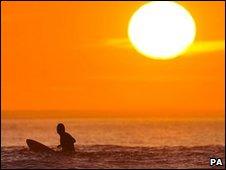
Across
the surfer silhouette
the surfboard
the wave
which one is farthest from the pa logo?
the surfboard

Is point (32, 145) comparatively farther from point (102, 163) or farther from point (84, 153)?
point (102, 163)

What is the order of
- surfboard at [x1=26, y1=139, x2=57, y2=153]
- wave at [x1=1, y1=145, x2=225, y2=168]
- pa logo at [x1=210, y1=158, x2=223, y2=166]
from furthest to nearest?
1. surfboard at [x1=26, y1=139, x2=57, y2=153]
2. pa logo at [x1=210, y1=158, x2=223, y2=166]
3. wave at [x1=1, y1=145, x2=225, y2=168]

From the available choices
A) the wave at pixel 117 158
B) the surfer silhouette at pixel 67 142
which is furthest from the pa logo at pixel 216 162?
the surfer silhouette at pixel 67 142

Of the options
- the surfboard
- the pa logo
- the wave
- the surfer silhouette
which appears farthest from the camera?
the surfboard

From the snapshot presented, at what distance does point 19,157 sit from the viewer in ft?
166

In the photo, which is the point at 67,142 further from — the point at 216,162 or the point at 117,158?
the point at 216,162

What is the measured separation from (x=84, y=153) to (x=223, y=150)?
29.6ft

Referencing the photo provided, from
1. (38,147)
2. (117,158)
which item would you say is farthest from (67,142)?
(117,158)

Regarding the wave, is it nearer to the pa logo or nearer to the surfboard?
the pa logo

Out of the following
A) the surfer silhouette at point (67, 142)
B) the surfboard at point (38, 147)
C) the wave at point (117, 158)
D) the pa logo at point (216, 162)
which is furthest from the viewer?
the surfboard at point (38, 147)

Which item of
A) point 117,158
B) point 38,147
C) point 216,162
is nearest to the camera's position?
point 216,162

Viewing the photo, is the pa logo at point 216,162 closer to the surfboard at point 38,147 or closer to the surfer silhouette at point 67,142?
the surfer silhouette at point 67,142

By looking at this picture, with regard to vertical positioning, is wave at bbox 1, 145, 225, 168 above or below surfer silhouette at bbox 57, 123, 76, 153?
below

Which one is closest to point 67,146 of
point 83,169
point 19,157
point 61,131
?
point 61,131
